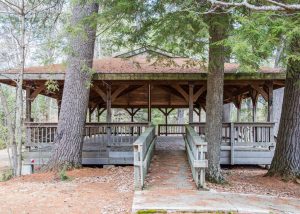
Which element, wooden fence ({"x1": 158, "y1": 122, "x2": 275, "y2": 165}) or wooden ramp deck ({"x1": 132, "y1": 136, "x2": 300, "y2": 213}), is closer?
wooden ramp deck ({"x1": 132, "y1": 136, "x2": 300, "y2": 213})

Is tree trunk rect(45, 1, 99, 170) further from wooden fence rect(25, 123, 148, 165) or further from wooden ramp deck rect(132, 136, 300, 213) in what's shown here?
wooden ramp deck rect(132, 136, 300, 213)

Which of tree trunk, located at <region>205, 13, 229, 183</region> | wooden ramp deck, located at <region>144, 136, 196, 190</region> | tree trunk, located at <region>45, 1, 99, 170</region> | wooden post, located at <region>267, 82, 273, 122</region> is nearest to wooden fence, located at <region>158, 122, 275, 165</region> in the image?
wooden post, located at <region>267, 82, 273, 122</region>

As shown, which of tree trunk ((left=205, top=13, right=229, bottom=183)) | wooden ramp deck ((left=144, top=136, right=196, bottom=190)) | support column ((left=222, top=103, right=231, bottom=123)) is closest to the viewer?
wooden ramp deck ((left=144, top=136, right=196, bottom=190))

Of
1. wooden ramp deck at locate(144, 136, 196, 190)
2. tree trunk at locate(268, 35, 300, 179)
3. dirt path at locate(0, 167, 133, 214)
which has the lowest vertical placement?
dirt path at locate(0, 167, 133, 214)

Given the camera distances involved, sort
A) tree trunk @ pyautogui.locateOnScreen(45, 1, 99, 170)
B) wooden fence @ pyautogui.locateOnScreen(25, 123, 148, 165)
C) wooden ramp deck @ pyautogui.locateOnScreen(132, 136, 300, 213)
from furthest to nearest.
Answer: wooden fence @ pyautogui.locateOnScreen(25, 123, 148, 165), tree trunk @ pyautogui.locateOnScreen(45, 1, 99, 170), wooden ramp deck @ pyautogui.locateOnScreen(132, 136, 300, 213)

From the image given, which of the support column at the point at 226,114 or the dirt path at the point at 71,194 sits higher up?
the support column at the point at 226,114

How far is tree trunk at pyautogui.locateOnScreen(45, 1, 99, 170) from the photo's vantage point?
9.27 metres

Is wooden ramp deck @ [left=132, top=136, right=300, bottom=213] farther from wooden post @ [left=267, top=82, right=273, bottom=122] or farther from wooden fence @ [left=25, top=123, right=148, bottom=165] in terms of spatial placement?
wooden post @ [left=267, top=82, right=273, bottom=122]

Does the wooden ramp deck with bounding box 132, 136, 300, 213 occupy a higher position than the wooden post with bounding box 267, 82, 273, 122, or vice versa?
the wooden post with bounding box 267, 82, 273, 122

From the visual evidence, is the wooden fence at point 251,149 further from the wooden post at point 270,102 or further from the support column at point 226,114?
the support column at point 226,114

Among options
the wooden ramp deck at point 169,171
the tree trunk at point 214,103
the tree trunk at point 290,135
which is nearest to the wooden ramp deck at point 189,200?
the wooden ramp deck at point 169,171

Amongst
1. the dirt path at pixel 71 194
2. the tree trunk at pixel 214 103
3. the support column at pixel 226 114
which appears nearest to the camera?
the dirt path at pixel 71 194

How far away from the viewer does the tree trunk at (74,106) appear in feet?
30.4

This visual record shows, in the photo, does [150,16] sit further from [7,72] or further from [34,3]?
[7,72]
